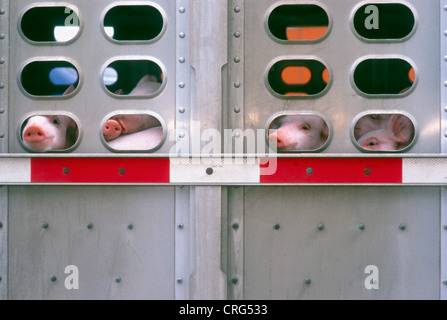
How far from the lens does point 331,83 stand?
1.65 meters

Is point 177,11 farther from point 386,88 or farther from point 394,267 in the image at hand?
point 394,267

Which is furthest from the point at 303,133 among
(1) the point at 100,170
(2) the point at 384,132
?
(1) the point at 100,170

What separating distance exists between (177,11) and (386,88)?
1.04 metres

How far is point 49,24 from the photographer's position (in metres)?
1.84

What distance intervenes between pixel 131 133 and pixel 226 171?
0.44 metres

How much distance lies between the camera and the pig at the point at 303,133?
1.67 metres

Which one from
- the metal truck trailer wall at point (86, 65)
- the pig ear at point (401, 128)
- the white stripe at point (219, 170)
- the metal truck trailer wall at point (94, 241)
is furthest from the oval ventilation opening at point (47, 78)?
the pig ear at point (401, 128)

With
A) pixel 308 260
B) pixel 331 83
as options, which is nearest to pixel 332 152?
pixel 331 83

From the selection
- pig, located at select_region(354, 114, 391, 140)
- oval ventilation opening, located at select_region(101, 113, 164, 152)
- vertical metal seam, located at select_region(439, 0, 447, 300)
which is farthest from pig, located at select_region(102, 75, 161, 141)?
vertical metal seam, located at select_region(439, 0, 447, 300)

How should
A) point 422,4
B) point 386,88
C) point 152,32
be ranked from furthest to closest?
1. point 152,32
2. point 386,88
3. point 422,4

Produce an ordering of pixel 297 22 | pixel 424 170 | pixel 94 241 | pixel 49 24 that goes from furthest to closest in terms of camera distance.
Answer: pixel 297 22 → pixel 49 24 → pixel 94 241 → pixel 424 170

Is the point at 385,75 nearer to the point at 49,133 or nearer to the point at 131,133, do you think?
the point at 131,133

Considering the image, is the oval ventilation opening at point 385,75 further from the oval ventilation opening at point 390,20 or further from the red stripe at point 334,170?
the red stripe at point 334,170

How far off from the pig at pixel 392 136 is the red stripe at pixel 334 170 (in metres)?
0.08
